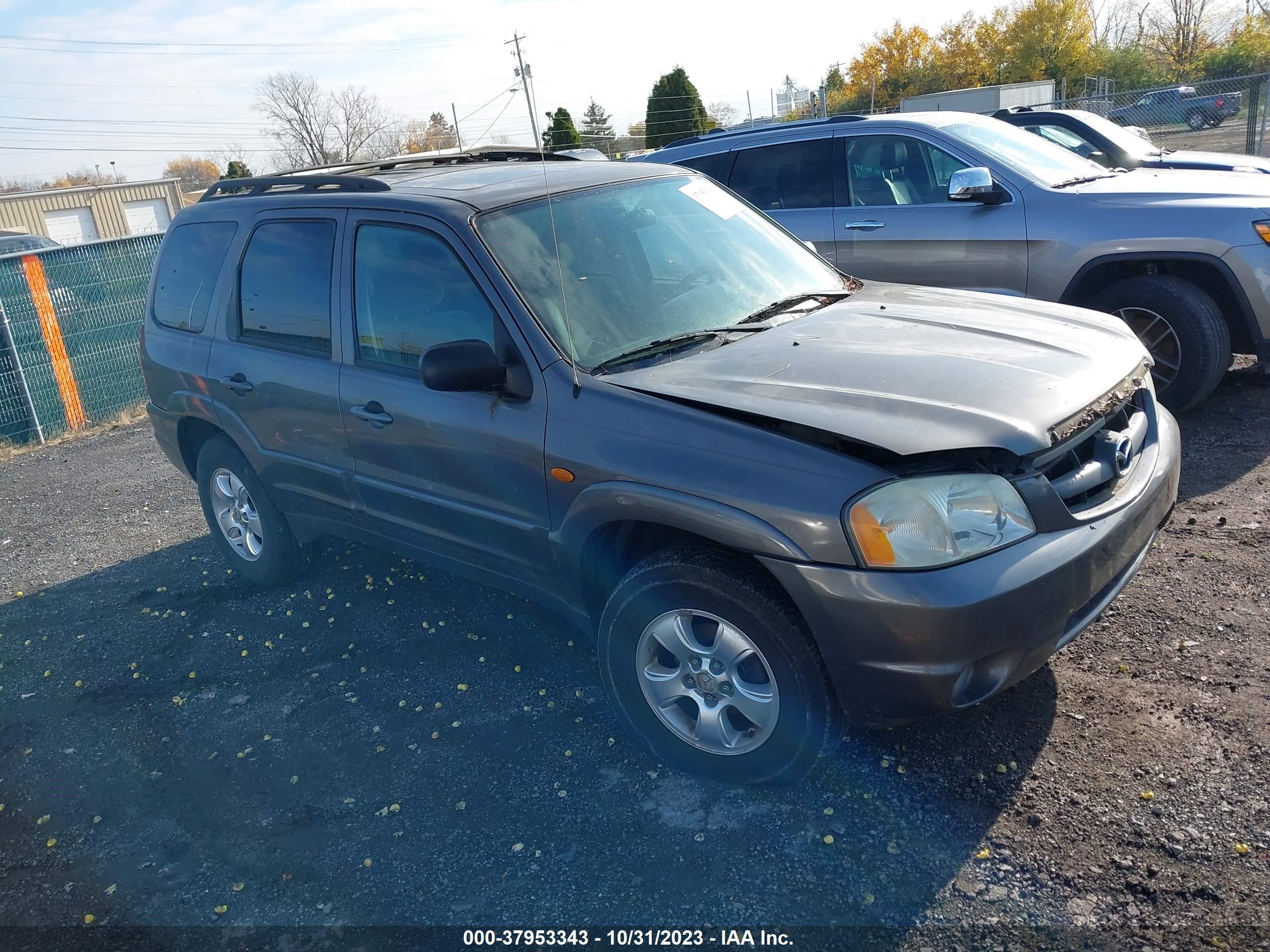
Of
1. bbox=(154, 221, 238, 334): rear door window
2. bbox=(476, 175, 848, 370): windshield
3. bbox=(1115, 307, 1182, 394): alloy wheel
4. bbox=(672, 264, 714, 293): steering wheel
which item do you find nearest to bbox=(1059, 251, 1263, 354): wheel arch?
bbox=(1115, 307, 1182, 394): alloy wheel

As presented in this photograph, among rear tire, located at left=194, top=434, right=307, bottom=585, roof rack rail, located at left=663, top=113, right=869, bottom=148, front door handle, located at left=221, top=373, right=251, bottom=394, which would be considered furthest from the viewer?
roof rack rail, located at left=663, top=113, right=869, bottom=148

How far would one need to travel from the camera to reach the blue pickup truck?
2428 cm

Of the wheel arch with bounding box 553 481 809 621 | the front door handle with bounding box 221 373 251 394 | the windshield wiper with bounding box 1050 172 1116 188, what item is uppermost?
the windshield wiper with bounding box 1050 172 1116 188

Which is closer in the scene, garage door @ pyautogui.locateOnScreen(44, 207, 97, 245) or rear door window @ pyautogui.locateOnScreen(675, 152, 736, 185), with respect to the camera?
rear door window @ pyautogui.locateOnScreen(675, 152, 736, 185)

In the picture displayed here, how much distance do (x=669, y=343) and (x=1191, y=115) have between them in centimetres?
2936

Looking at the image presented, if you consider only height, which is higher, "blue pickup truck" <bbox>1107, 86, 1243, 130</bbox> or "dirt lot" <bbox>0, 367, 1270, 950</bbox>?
"blue pickup truck" <bbox>1107, 86, 1243, 130</bbox>

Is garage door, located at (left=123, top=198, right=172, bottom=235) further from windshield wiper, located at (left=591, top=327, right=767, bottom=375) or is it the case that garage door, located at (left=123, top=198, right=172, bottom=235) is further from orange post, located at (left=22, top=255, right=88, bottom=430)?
windshield wiper, located at (left=591, top=327, right=767, bottom=375)

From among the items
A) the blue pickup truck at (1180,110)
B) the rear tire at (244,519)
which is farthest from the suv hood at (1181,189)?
the blue pickup truck at (1180,110)

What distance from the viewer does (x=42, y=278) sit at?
9250 mm

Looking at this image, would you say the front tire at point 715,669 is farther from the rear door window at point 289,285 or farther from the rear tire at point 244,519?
the rear tire at point 244,519

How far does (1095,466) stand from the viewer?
9.62ft

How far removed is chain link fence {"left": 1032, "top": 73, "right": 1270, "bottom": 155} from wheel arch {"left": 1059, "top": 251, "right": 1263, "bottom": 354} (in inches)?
625

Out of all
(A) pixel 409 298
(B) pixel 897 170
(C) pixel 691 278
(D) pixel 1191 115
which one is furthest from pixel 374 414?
(D) pixel 1191 115

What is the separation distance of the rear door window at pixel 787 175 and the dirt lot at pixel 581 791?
11.6ft
